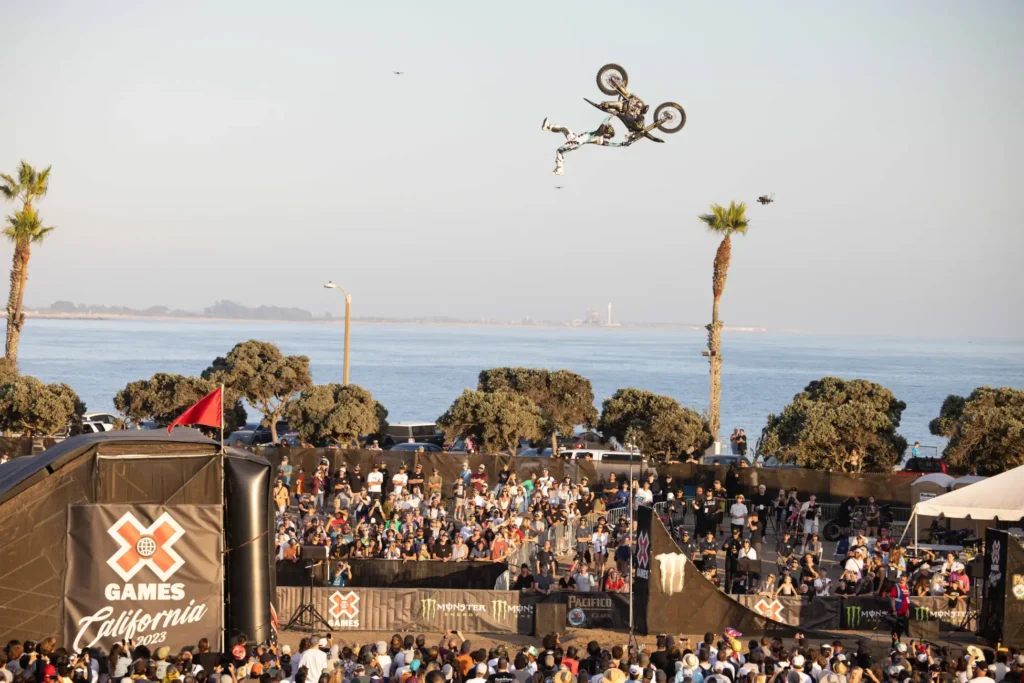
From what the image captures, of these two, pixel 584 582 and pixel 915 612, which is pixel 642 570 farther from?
pixel 915 612

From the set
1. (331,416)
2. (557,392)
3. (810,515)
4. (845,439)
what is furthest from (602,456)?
(557,392)

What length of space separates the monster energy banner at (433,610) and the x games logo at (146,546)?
5708mm

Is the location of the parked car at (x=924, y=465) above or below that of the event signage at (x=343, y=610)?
above

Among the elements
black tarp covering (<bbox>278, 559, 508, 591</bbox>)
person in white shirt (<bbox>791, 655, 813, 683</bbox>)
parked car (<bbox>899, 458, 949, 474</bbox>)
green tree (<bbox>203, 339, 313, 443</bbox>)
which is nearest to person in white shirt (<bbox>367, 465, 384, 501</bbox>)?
black tarp covering (<bbox>278, 559, 508, 591</bbox>)

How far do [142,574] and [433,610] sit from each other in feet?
21.4

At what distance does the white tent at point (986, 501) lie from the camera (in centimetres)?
1861

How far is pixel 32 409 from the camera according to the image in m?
36.6

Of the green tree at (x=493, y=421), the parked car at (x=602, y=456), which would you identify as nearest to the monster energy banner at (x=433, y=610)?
the parked car at (x=602, y=456)

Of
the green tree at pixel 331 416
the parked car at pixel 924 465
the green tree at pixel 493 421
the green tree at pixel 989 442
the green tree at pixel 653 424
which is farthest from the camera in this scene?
the green tree at pixel 331 416

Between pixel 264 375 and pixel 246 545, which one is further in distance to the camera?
pixel 264 375

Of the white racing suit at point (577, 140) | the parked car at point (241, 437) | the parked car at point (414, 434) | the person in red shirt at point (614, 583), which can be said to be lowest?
the parked car at point (241, 437)

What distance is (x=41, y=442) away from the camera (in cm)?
3033

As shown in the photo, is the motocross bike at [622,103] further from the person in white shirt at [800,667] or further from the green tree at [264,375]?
the green tree at [264,375]

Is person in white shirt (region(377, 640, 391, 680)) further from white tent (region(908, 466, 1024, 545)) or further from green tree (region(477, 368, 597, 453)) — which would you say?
green tree (region(477, 368, 597, 453))
